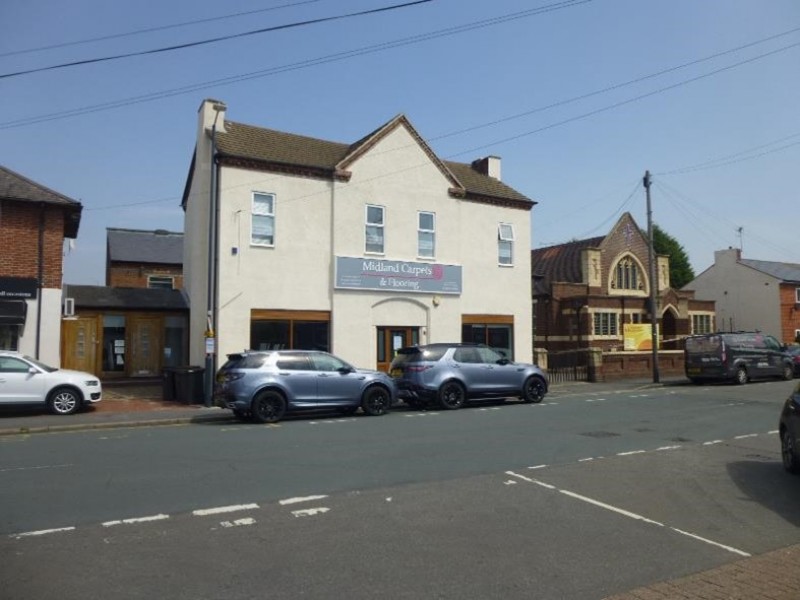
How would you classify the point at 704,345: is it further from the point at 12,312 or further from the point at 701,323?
the point at 12,312

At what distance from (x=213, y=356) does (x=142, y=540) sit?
12.4 meters

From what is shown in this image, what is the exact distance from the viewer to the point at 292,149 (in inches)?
836

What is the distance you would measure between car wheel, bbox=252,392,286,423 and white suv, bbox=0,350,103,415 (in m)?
4.65

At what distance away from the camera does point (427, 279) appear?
2222cm

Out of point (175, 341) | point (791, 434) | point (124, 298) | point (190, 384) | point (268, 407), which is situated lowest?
point (268, 407)

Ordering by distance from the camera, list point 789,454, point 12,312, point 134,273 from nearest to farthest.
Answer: point 789,454, point 12,312, point 134,273

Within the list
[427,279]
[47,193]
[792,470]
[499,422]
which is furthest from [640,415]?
[47,193]

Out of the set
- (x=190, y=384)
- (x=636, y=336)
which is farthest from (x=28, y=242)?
(x=636, y=336)

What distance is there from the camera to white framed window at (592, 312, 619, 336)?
38.2 m

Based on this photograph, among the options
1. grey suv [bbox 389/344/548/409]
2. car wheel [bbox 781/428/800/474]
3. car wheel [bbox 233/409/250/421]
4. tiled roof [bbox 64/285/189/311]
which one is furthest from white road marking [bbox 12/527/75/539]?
tiled roof [bbox 64/285/189/311]

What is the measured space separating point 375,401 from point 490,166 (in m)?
14.2

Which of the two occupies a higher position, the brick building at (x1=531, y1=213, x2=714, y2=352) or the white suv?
the brick building at (x1=531, y1=213, x2=714, y2=352)

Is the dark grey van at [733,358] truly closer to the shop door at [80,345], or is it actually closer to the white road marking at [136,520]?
the shop door at [80,345]

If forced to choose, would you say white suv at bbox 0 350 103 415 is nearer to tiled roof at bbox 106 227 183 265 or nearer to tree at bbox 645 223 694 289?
tiled roof at bbox 106 227 183 265
